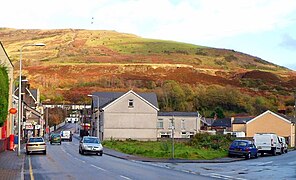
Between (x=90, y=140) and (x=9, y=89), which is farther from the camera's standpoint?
(x=9, y=89)

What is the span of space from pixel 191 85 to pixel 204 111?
15.3 meters

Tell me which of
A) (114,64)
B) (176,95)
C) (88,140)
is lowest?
(88,140)

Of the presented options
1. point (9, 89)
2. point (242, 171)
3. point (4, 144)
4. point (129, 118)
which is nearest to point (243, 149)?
point (242, 171)

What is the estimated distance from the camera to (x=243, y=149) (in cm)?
4875

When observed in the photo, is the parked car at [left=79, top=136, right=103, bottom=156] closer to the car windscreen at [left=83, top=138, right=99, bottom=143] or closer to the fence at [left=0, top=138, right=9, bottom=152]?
the car windscreen at [left=83, top=138, right=99, bottom=143]

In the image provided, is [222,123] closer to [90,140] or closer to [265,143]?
[265,143]

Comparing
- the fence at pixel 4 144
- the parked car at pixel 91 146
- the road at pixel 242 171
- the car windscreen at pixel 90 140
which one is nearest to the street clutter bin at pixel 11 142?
the fence at pixel 4 144

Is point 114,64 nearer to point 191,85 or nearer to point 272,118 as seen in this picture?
point 191,85

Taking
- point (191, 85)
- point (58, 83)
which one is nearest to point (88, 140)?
point (191, 85)

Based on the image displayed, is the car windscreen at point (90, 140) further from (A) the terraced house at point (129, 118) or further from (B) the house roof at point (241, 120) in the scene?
(B) the house roof at point (241, 120)

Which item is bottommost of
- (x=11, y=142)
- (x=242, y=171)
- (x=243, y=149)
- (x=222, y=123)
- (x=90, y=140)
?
(x=242, y=171)

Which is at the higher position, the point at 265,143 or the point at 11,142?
the point at 11,142

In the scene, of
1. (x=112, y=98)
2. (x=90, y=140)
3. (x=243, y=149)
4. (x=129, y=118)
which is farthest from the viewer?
(x=112, y=98)

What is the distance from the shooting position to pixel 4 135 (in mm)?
55500
